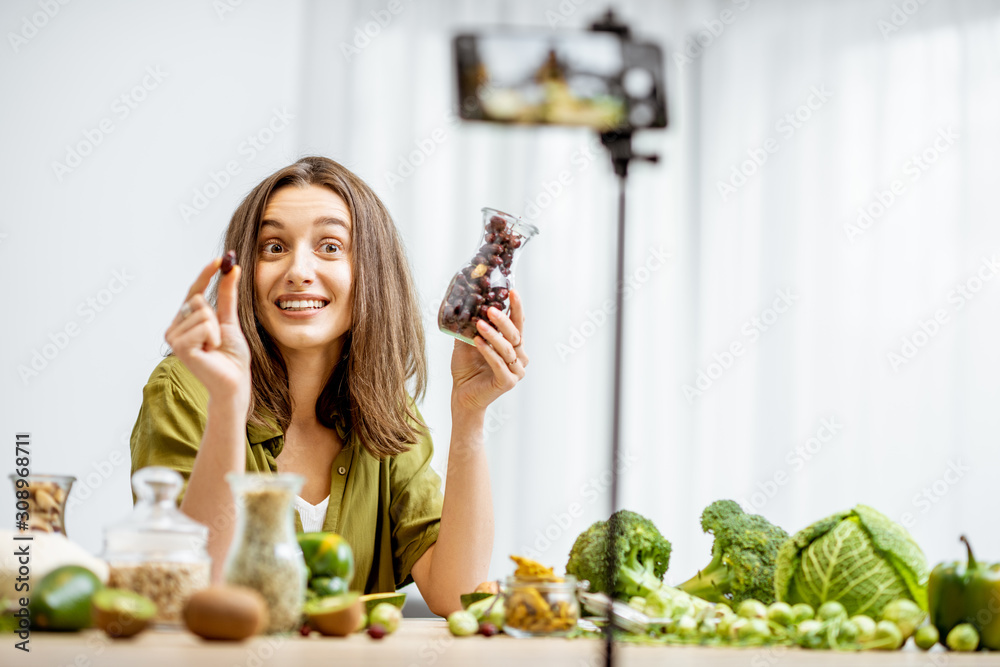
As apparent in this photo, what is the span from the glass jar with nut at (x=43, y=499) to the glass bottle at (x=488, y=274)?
474 millimetres

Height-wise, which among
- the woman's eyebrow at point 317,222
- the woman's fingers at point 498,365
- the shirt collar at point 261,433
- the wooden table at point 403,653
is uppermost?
the woman's eyebrow at point 317,222

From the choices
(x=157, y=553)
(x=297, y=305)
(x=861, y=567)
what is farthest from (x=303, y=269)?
(x=861, y=567)

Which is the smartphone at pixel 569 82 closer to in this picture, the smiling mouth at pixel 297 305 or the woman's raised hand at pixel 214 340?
the woman's raised hand at pixel 214 340

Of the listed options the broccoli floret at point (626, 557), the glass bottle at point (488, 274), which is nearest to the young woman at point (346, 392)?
the glass bottle at point (488, 274)

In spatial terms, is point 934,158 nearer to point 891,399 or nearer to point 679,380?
point 891,399

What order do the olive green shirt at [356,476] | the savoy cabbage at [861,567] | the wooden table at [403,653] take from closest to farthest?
the wooden table at [403,653] → the savoy cabbage at [861,567] → the olive green shirt at [356,476]

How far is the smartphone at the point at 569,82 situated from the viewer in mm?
779

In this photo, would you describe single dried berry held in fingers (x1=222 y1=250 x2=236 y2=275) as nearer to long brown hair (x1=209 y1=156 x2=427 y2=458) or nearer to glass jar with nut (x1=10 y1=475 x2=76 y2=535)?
glass jar with nut (x1=10 y1=475 x2=76 y2=535)

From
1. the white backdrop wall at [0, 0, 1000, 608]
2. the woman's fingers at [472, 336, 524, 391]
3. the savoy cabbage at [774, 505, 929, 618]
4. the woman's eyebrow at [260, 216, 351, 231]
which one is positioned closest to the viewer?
the savoy cabbage at [774, 505, 929, 618]

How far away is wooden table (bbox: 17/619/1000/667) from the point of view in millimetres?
686

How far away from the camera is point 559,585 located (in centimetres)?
91

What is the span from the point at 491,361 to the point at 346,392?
0.47m

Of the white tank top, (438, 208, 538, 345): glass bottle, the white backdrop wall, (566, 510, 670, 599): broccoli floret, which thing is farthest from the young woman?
the white backdrop wall

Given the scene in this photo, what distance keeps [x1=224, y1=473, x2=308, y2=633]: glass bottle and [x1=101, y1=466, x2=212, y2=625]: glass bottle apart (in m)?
0.05
